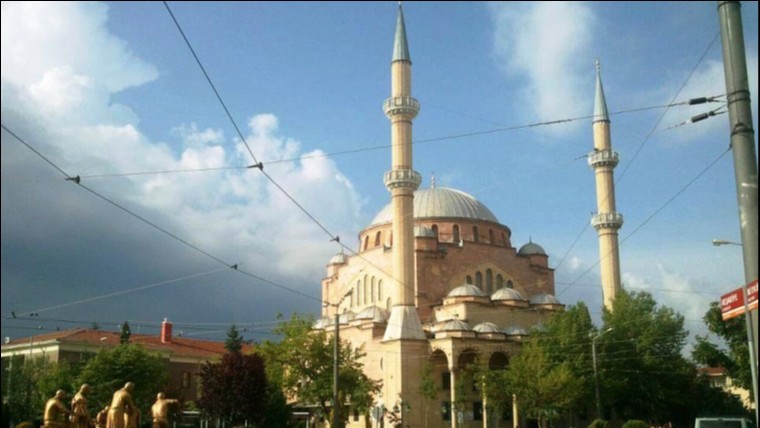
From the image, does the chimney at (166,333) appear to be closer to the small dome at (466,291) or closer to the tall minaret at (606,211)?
the small dome at (466,291)

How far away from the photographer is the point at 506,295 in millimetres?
45219

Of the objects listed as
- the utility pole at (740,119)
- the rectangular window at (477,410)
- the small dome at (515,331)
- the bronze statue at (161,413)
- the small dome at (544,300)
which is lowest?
the rectangular window at (477,410)

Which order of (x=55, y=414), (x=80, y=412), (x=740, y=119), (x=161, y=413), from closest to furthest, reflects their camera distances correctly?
1. (x=740, y=119)
2. (x=55, y=414)
3. (x=80, y=412)
4. (x=161, y=413)

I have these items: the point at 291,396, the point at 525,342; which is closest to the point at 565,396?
the point at 525,342

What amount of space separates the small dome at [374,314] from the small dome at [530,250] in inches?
458

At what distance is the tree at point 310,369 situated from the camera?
113ft

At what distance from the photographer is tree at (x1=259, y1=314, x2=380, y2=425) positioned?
113ft

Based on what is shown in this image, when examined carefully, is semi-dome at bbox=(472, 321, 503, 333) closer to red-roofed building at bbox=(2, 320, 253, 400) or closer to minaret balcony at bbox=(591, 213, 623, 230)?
minaret balcony at bbox=(591, 213, 623, 230)

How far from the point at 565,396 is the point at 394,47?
19448 mm

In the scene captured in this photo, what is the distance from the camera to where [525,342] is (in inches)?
1604

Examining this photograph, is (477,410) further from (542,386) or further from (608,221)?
(608,221)

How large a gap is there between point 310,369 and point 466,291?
12.4m

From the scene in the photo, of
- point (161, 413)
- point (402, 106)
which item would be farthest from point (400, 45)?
point (161, 413)

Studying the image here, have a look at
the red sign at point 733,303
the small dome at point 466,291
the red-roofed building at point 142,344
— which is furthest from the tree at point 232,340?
the red sign at point 733,303
